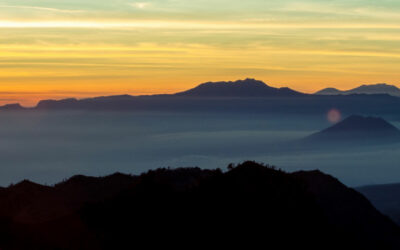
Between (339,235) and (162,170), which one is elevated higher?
(162,170)

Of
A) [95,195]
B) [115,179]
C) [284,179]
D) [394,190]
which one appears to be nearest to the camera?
[284,179]

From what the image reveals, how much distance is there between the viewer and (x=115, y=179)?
149 feet

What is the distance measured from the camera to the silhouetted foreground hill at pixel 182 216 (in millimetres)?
29812

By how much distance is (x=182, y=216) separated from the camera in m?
31.0

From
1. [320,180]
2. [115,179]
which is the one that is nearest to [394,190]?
[320,180]

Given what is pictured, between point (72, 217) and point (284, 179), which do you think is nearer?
point (72, 217)

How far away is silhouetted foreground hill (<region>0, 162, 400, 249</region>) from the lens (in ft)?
97.8

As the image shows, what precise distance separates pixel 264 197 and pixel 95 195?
12.0 metres

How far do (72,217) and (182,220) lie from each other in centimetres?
552

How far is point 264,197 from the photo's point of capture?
33.3 m

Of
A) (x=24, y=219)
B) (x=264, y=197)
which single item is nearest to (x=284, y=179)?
(x=264, y=197)

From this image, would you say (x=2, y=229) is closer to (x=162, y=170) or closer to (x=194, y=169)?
(x=162, y=170)

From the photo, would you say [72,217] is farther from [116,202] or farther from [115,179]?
[115,179]

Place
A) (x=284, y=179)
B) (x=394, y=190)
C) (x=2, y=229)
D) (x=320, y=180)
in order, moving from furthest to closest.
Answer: (x=394, y=190), (x=320, y=180), (x=284, y=179), (x=2, y=229)
